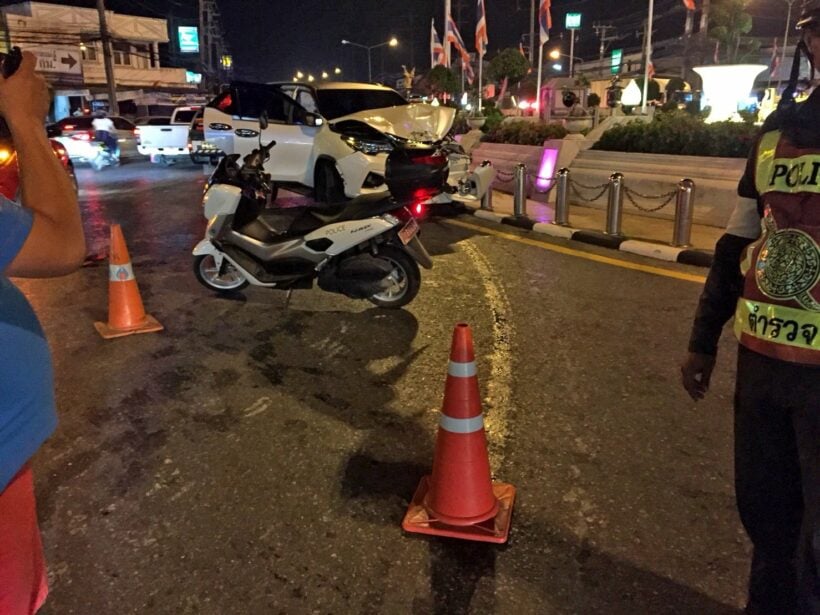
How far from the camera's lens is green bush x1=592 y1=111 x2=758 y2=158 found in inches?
426

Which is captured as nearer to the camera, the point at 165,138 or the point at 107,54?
the point at 165,138

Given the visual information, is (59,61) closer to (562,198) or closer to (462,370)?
(562,198)

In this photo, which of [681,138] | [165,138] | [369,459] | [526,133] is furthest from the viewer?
[165,138]

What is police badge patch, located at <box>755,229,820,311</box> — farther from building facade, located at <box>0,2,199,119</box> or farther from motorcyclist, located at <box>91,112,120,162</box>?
building facade, located at <box>0,2,199,119</box>

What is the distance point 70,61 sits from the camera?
42.5 m

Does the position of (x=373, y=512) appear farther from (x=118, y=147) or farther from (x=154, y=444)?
(x=118, y=147)

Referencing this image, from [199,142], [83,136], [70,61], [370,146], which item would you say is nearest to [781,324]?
[370,146]

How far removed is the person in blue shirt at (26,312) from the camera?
141cm

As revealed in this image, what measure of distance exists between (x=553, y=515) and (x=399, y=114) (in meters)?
8.37

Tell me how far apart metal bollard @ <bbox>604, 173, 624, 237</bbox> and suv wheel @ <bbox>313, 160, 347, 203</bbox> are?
3.84 metres

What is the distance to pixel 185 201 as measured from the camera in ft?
43.9

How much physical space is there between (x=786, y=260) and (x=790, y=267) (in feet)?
0.07

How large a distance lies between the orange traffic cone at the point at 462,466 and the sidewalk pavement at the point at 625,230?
555cm

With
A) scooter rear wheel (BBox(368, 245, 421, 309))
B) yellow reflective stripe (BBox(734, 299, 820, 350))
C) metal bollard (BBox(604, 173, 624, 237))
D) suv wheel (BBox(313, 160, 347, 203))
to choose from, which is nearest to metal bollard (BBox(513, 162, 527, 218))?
metal bollard (BBox(604, 173, 624, 237))
